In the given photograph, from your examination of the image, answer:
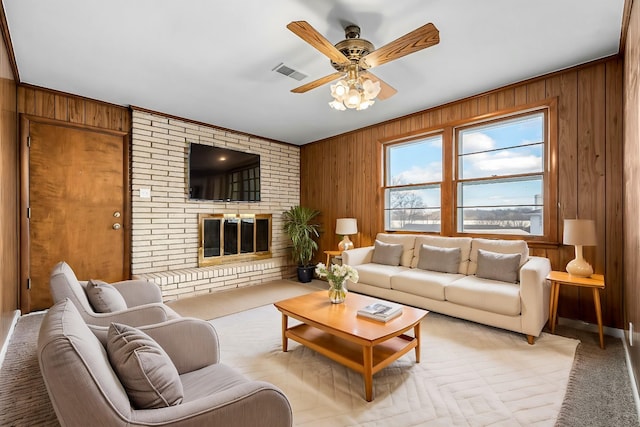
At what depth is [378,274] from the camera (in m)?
3.74

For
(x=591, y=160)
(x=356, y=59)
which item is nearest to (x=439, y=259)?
(x=591, y=160)

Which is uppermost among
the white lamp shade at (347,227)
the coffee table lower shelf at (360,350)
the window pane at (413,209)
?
the window pane at (413,209)

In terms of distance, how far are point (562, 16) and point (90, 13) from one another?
345 centimetres

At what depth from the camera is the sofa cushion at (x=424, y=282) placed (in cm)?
321

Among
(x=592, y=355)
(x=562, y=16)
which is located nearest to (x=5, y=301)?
(x=592, y=355)

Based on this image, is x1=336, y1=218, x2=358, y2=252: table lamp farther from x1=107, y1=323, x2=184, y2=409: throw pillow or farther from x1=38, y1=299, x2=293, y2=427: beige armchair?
x1=107, y1=323, x2=184, y2=409: throw pillow

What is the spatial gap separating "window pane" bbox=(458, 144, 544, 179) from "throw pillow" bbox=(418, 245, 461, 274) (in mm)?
1029

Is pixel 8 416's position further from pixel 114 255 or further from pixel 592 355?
pixel 592 355

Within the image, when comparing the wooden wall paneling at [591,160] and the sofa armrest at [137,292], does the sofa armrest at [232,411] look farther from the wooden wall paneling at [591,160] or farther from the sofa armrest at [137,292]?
the wooden wall paneling at [591,160]

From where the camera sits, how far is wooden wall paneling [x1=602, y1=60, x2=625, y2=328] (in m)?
2.78

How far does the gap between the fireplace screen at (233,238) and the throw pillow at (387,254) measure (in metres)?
2.11

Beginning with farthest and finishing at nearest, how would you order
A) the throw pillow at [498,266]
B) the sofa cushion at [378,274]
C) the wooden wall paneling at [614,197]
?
the sofa cushion at [378,274]
the throw pillow at [498,266]
the wooden wall paneling at [614,197]

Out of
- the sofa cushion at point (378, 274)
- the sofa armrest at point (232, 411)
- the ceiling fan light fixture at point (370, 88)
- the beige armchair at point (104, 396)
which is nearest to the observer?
the beige armchair at point (104, 396)

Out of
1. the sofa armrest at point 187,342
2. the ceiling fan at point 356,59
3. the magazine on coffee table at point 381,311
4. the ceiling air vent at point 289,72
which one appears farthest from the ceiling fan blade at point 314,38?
the magazine on coffee table at point 381,311
